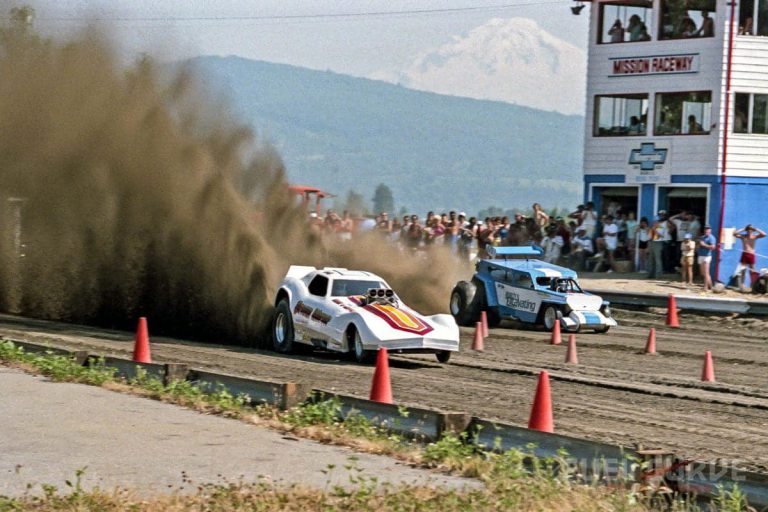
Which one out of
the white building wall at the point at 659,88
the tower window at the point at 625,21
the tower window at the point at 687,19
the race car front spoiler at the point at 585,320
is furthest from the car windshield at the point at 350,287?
the tower window at the point at 625,21

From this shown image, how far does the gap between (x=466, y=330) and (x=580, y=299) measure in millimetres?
2286

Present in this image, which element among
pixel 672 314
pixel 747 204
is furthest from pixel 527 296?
pixel 747 204

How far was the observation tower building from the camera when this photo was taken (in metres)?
35.1

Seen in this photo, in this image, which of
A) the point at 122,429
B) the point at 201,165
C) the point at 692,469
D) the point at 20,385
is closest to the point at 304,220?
the point at 201,165

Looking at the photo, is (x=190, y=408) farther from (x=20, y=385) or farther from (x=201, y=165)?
(x=201, y=165)

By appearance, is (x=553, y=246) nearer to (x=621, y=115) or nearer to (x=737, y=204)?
(x=737, y=204)

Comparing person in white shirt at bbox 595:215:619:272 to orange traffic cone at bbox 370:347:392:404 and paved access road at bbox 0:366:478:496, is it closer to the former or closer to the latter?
orange traffic cone at bbox 370:347:392:404

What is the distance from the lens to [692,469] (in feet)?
29.3

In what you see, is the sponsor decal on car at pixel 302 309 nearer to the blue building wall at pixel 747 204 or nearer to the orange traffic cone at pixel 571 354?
the orange traffic cone at pixel 571 354

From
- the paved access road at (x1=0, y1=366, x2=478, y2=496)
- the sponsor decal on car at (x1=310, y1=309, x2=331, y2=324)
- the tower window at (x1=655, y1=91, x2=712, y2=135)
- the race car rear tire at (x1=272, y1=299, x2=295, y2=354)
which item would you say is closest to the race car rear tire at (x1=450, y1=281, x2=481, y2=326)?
the race car rear tire at (x1=272, y1=299, x2=295, y2=354)

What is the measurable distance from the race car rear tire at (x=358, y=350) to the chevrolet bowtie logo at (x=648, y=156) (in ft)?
65.8

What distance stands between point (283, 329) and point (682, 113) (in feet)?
64.9

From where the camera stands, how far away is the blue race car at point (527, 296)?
24.4 m

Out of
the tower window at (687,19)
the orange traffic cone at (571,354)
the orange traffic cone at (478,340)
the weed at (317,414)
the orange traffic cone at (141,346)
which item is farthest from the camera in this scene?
the tower window at (687,19)
